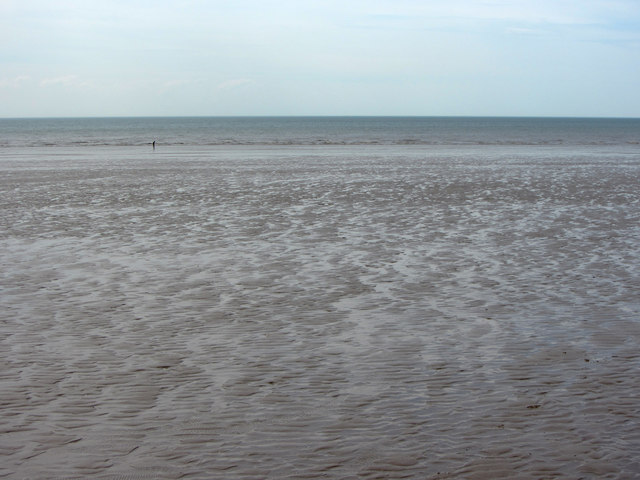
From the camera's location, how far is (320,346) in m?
8.43

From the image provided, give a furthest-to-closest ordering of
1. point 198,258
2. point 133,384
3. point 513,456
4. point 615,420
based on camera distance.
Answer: point 198,258 < point 133,384 < point 615,420 < point 513,456

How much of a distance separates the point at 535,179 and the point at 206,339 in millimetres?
23808

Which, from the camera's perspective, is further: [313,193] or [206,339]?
[313,193]

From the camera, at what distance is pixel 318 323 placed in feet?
30.8

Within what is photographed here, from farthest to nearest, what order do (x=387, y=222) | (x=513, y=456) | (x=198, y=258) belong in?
1. (x=387, y=222)
2. (x=198, y=258)
3. (x=513, y=456)

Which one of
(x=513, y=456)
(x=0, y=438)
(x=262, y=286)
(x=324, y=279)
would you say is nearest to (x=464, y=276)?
(x=324, y=279)

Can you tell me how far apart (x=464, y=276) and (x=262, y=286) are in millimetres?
3332

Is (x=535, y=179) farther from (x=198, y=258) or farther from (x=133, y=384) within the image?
(x=133, y=384)

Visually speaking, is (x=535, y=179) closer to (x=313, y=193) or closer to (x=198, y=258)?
(x=313, y=193)

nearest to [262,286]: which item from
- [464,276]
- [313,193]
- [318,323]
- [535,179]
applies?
[318,323]

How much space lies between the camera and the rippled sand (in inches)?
227

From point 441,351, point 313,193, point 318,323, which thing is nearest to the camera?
point 441,351

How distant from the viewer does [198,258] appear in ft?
44.3

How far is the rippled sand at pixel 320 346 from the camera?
18.9 ft
